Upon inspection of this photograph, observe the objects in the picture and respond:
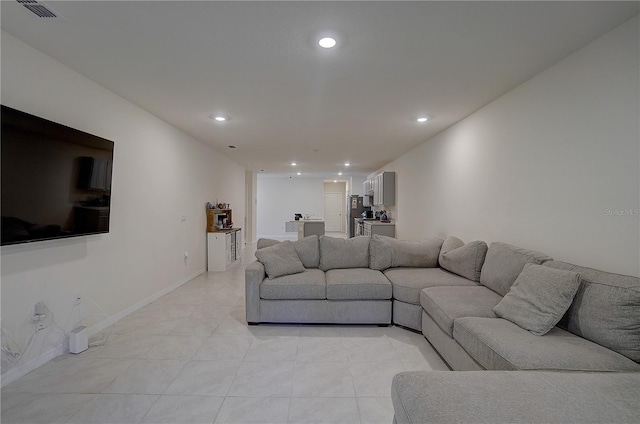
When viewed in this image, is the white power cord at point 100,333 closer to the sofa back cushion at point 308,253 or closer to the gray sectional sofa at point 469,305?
the gray sectional sofa at point 469,305

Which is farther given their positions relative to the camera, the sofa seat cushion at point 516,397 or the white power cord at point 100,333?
the white power cord at point 100,333

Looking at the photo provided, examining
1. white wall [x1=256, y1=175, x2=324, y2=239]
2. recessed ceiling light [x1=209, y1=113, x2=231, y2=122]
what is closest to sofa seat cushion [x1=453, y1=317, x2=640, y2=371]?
recessed ceiling light [x1=209, y1=113, x2=231, y2=122]

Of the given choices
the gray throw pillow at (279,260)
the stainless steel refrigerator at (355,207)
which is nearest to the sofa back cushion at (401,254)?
the gray throw pillow at (279,260)

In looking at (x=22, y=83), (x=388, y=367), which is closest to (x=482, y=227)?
(x=388, y=367)

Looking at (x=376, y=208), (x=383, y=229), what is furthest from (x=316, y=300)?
(x=376, y=208)

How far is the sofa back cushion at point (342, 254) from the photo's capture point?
141 inches

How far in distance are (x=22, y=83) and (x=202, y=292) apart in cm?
302

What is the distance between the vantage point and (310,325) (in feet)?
10.2

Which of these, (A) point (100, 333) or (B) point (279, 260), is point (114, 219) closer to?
(A) point (100, 333)

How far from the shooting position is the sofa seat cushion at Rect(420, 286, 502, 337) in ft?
7.16

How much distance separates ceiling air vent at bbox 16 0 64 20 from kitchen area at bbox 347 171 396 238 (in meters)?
5.85

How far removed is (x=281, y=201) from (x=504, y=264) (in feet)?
32.5

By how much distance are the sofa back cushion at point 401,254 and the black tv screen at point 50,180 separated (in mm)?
2962

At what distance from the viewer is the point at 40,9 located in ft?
5.53
